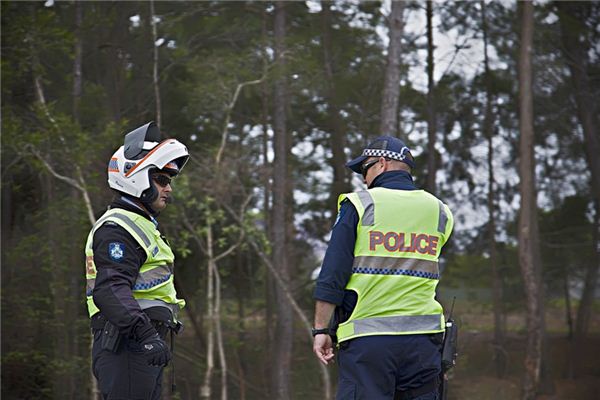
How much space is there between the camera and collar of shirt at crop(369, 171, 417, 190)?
13.3 ft

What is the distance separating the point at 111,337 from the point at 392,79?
9.94 metres

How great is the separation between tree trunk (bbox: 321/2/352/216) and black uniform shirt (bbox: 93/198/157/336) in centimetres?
1274

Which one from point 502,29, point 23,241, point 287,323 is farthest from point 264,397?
point 502,29

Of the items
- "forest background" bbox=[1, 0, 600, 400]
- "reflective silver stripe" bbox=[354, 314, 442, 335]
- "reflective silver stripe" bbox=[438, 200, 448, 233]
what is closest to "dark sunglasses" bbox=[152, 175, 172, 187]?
"reflective silver stripe" bbox=[354, 314, 442, 335]

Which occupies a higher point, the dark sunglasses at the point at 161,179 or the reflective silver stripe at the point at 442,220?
the dark sunglasses at the point at 161,179

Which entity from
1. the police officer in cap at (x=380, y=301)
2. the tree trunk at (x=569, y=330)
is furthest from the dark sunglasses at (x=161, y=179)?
the tree trunk at (x=569, y=330)

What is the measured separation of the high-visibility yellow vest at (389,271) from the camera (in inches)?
154

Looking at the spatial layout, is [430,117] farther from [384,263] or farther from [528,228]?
[384,263]

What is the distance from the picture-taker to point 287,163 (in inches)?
655

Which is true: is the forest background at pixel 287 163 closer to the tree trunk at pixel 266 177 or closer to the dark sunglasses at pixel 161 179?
the tree trunk at pixel 266 177

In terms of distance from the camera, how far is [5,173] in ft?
46.6

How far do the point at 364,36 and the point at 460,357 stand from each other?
5.95 m

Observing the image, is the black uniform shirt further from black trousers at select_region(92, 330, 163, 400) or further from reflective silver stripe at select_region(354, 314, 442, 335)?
reflective silver stripe at select_region(354, 314, 442, 335)

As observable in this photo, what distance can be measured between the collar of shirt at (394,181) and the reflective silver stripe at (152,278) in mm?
976
